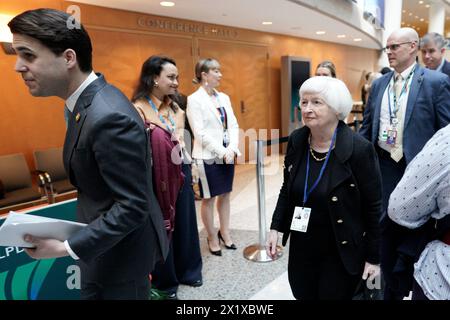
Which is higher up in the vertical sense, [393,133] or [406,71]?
[406,71]

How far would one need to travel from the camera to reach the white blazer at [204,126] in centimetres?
301

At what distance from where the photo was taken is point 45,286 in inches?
80.5

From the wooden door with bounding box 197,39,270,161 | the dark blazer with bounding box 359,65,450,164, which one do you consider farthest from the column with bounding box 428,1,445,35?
the dark blazer with bounding box 359,65,450,164

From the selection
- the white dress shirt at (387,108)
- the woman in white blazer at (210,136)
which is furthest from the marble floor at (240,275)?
the white dress shirt at (387,108)

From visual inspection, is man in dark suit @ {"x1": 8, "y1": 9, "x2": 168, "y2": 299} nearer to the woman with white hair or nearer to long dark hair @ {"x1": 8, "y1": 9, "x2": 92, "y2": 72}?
long dark hair @ {"x1": 8, "y1": 9, "x2": 92, "y2": 72}

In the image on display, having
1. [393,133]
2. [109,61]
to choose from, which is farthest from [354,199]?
[109,61]

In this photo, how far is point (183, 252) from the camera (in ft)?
8.84

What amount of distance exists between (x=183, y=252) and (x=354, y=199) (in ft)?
5.17

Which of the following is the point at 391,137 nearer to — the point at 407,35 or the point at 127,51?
the point at 407,35

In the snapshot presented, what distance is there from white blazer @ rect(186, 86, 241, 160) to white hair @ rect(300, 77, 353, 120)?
1517 millimetres

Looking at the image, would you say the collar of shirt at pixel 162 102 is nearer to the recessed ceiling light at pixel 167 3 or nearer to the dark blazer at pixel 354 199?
the dark blazer at pixel 354 199

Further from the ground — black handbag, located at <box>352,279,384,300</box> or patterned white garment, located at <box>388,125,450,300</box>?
patterned white garment, located at <box>388,125,450,300</box>

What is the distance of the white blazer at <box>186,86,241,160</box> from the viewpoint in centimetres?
301

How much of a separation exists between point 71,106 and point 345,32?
903 cm
